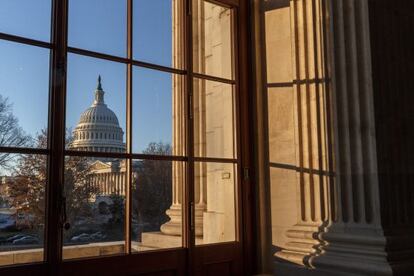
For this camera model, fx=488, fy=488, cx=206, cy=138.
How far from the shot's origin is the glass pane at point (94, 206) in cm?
270

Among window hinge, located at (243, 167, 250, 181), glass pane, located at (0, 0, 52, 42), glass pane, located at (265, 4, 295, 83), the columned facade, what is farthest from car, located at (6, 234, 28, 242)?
glass pane, located at (265, 4, 295, 83)

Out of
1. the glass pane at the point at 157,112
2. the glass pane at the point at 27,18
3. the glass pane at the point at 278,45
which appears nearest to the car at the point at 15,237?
the glass pane at the point at 157,112

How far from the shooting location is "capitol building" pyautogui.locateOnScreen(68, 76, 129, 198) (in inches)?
110

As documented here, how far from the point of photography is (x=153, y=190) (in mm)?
3168

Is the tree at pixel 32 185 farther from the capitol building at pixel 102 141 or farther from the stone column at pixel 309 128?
the stone column at pixel 309 128

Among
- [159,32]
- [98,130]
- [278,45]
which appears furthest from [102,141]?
[278,45]

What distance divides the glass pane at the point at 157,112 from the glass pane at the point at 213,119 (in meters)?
0.16

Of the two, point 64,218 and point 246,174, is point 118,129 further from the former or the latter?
point 246,174

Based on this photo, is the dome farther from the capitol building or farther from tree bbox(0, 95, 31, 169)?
tree bbox(0, 95, 31, 169)

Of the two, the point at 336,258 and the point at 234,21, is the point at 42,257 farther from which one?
the point at 234,21

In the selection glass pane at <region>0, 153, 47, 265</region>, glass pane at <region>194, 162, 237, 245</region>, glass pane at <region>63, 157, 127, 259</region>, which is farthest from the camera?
glass pane at <region>194, 162, 237, 245</region>

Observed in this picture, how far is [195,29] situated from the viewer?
11.7ft

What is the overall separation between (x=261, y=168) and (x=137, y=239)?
1.10 m

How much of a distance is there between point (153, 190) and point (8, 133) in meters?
1.00
